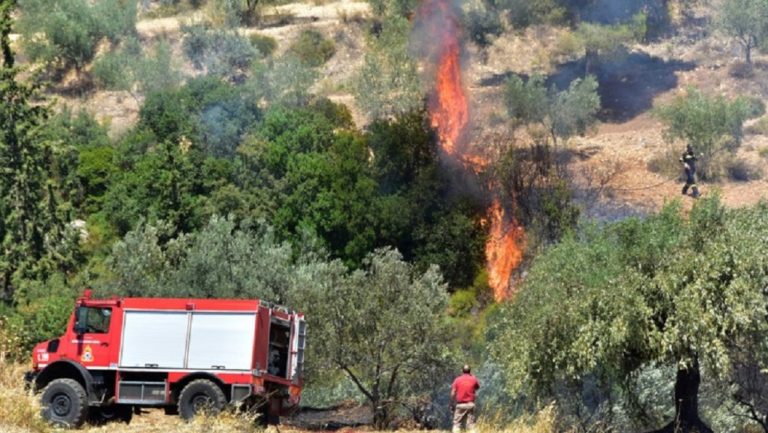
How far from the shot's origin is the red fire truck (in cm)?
3762

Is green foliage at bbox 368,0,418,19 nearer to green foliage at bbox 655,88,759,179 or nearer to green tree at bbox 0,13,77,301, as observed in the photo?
green foliage at bbox 655,88,759,179

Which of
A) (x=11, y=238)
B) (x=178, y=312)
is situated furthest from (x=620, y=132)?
(x=178, y=312)

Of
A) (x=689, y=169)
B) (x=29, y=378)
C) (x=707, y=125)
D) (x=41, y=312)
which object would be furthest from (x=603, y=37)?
(x=29, y=378)

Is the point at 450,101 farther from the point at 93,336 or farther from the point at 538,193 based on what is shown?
the point at 93,336

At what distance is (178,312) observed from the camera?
125 ft

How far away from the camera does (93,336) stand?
3847 cm

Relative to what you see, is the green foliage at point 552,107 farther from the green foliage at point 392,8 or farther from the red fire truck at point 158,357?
the red fire truck at point 158,357

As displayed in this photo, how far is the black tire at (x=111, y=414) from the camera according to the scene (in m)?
39.0

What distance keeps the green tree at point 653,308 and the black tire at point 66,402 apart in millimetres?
11513

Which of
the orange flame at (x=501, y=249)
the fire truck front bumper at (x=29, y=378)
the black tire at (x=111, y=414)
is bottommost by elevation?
the black tire at (x=111, y=414)

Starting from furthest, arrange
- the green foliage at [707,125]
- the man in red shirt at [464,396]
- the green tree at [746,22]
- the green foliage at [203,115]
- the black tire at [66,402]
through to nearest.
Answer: the green tree at [746,22] < the green foliage at [203,115] < the green foliage at [707,125] < the black tire at [66,402] < the man in red shirt at [464,396]

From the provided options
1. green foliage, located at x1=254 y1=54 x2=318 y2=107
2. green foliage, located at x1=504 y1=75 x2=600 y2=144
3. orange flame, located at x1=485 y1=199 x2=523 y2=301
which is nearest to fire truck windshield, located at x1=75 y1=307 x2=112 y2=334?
orange flame, located at x1=485 y1=199 x2=523 y2=301

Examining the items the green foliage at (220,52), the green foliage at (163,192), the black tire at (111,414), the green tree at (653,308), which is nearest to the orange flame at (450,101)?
the green foliage at (163,192)

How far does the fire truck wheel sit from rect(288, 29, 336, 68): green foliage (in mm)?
64799
